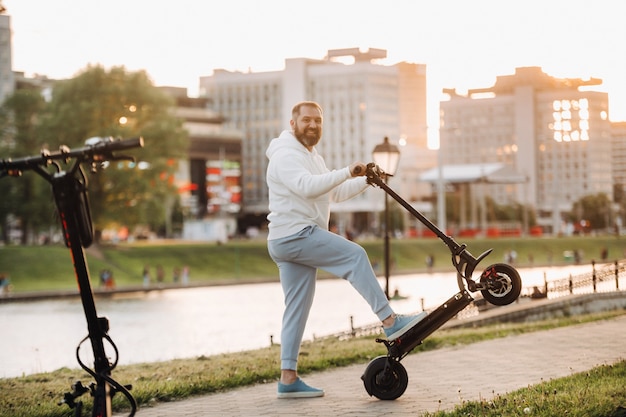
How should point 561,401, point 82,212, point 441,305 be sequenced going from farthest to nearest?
1. point 441,305
2. point 561,401
3. point 82,212

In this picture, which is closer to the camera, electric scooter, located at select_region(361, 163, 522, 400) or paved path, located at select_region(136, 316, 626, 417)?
electric scooter, located at select_region(361, 163, 522, 400)

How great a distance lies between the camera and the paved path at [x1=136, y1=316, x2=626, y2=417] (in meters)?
6.75

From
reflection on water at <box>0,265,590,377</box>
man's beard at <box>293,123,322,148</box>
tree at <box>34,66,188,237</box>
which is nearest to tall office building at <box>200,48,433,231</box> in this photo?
tree at <box>34,66,188,237</box>

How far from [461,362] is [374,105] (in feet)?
533

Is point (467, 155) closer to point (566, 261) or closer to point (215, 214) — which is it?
point (215, 214)

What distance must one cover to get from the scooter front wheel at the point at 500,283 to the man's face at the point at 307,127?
1.53m

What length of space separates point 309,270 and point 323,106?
16754 centimetres

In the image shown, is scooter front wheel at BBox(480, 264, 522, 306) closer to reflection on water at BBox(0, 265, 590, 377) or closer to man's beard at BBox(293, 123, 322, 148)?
man's beard at BBox(293, 123, 322, 148)

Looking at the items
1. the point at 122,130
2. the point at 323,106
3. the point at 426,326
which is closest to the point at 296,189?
the point at 426,326

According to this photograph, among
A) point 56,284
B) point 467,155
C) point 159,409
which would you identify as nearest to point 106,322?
point 159,409

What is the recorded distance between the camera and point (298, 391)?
289 inches

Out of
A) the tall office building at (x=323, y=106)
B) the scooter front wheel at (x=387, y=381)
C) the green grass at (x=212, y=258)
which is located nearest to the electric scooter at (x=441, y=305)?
the scooter front wheel at (x=387, y=381)

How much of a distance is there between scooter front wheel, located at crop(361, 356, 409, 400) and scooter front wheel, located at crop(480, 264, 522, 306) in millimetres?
810

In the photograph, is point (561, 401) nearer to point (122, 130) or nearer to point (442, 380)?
point (442, 380)
